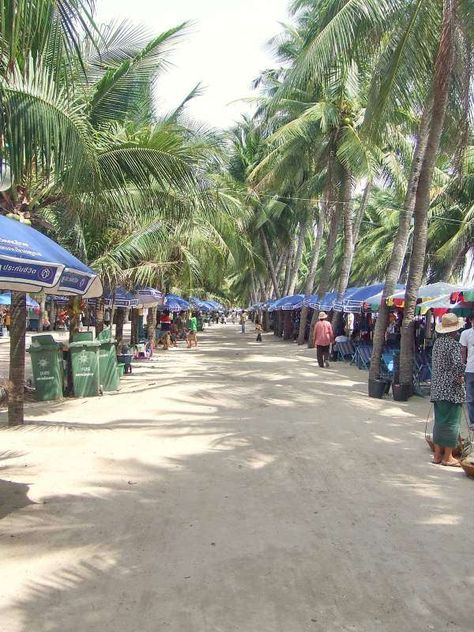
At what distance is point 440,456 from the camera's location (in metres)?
6.78

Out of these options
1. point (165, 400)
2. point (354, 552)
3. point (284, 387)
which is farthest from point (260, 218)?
point (354, 552)

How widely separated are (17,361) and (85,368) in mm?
2983

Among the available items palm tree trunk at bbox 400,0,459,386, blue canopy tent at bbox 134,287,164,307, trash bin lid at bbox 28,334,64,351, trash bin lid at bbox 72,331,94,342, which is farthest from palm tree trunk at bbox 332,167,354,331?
trash bin lid at bbox 28,334,64,351

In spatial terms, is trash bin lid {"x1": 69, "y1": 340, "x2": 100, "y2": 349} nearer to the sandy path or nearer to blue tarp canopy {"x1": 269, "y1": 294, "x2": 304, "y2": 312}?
the sandy path

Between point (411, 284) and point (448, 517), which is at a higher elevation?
point (411, 284)

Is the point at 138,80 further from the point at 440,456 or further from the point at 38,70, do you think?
the point at 440,456

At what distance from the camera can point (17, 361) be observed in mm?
8555

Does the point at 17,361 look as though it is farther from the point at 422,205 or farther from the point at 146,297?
the point at 146,297

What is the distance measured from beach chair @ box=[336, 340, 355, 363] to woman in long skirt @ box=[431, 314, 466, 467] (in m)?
13.5

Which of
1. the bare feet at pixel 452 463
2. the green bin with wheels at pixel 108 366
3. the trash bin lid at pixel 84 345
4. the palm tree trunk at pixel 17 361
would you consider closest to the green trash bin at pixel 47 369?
the trash bin lid at pixel 84 345

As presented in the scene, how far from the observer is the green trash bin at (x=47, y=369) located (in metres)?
10.8

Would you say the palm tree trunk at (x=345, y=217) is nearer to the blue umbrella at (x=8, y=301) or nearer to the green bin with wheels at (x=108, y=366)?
the green bin with wheels at (x=108, y=366)

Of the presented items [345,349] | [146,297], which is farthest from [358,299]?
[146,297]

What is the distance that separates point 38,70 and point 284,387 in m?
8.57
